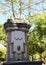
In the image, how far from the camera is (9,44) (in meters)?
11.2

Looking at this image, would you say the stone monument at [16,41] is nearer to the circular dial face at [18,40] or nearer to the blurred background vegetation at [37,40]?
the circular dial face at [18,40]

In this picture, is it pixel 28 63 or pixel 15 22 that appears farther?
pixel 15 22

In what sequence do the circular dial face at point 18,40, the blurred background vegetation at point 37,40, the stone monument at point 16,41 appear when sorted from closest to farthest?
1. the stone monument at point 16,41
2. the circular dial face at point 18,40
3. the blurred background vegetation at point 37,40

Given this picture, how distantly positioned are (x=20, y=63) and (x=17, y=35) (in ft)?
5.79

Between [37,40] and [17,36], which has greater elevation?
[17,36]

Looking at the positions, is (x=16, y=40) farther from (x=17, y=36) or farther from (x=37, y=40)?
(x=37, y=40)

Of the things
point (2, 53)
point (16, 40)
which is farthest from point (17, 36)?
point (2, 53)

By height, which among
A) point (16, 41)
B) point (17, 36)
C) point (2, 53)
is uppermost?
point (17, 36)

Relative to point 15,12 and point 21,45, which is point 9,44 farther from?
point 15,12

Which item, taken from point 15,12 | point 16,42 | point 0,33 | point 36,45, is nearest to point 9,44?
point 16,42

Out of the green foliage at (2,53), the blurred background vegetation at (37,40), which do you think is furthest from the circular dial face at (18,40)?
the green foliage at (2,53)

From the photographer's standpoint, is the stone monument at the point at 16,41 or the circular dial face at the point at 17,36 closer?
the stone monument at the point at 16,41

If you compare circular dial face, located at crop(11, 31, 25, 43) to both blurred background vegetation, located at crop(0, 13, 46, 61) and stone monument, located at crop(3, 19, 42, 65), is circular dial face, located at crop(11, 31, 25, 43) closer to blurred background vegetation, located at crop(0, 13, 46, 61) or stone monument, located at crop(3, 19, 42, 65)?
stone monument, located at crop(3, 19, 42, 65)

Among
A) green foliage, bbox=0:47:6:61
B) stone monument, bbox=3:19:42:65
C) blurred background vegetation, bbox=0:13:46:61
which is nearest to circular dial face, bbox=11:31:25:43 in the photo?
stone monument, bbox=3:19:42:65
